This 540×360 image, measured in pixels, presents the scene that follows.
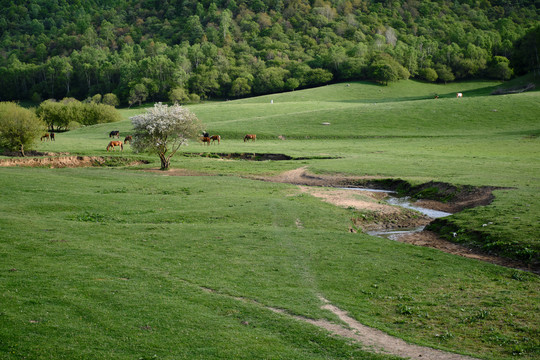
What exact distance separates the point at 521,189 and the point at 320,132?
149ft

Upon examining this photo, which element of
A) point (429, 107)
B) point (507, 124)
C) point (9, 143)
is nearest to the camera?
point (9, 143)

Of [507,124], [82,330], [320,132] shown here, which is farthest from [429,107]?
[82,330]

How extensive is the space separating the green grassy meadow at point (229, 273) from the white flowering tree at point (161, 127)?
16.2 feet

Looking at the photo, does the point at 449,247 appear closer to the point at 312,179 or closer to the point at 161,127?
the point at 312,179

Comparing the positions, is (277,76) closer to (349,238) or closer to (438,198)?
(438,198)

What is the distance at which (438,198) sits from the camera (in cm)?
3181

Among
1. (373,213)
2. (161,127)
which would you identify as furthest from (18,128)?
(373,213)

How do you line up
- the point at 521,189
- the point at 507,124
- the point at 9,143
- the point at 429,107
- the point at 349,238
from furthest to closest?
the point at 429,107
the point at 507,124
the point at 9,143
the point at 521,189
the point at 349,238

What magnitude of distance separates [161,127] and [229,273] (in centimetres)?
2864

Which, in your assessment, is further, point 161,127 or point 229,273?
point 161,127

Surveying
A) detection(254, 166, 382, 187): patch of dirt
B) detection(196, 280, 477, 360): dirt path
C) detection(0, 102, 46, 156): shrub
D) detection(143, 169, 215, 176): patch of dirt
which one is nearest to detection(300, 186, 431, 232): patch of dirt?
detection(254, 166, 382, 187): patch of dirt

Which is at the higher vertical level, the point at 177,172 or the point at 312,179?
the point at 177,172

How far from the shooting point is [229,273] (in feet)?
50.8

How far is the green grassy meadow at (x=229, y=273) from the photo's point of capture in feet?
34.4
